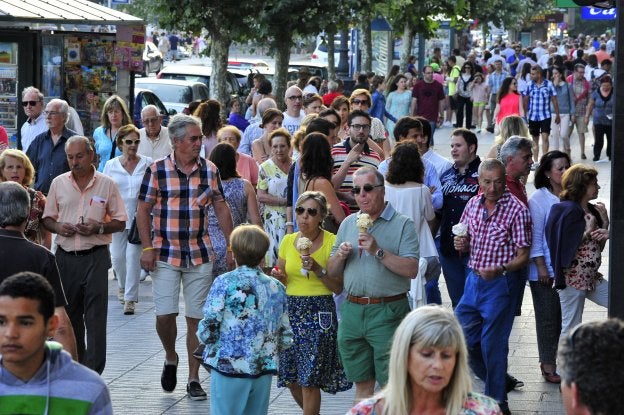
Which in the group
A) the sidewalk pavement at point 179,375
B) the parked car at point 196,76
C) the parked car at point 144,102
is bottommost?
the sidewalk pavement at point 179,375

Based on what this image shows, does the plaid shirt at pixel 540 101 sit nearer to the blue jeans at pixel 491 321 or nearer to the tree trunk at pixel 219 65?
the tree trunk at pixel 219 65

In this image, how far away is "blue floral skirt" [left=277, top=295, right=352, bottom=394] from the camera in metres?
7.96

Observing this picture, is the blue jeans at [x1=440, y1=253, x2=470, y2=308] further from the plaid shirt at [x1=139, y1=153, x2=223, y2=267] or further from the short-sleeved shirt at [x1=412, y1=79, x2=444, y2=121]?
the short-sleeved shirt at [x1=412, y1=79, x2=444, y2=121]

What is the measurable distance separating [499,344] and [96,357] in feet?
8.48

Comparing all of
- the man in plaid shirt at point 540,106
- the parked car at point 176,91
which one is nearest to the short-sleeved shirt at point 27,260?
the man in plaid shirt at point 540,106

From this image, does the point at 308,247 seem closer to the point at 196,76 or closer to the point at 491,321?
the point at 491,321

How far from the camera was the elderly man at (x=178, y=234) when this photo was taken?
907cm

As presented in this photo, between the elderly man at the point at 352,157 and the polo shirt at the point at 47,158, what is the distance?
8.03 feet

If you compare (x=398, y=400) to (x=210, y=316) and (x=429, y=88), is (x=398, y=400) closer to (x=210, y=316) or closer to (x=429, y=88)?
(x=210, y=316)

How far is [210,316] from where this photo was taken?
23.5 feet

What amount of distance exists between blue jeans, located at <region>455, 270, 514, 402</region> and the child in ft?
5.54

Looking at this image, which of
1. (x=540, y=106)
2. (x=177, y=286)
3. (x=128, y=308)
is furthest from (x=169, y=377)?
(x=540, y=106)

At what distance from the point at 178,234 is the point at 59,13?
986cm

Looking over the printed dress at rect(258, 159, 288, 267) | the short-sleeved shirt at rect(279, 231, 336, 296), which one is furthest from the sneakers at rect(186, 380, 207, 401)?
the printed dress at rect(258, 159, 288, 267)
